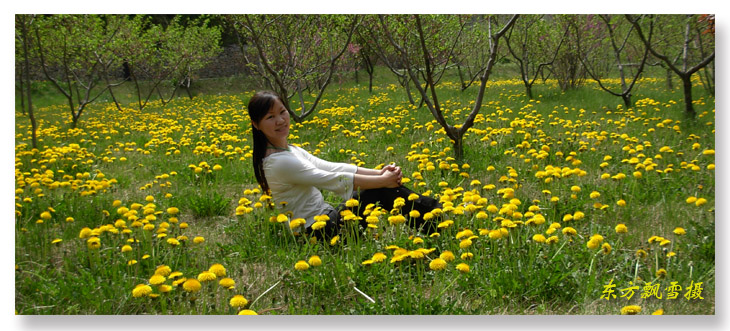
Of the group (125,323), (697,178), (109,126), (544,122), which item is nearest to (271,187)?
(125,323)

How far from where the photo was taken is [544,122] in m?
4.59

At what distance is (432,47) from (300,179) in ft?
13.8

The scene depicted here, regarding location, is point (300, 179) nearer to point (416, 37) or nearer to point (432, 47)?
point (416, 37)

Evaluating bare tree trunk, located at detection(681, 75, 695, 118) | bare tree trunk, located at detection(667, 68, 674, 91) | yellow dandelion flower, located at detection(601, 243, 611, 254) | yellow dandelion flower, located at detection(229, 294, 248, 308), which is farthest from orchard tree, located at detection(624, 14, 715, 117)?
yellow dandelion flower, located at detection(229, 294, 248, 308)

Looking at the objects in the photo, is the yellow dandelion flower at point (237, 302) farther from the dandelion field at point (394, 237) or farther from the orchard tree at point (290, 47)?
the orchard tree at point (290, 47)

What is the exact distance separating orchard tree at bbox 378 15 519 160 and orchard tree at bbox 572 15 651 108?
891 mm

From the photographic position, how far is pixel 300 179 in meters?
2.33

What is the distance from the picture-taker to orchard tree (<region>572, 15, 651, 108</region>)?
→ 4.14m

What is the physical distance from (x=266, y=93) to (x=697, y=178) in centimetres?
242

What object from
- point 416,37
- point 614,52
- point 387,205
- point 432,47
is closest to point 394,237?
point 387,205

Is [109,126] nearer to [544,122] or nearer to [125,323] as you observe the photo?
[125,323]

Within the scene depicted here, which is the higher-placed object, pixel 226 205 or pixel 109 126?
pixel 109 126

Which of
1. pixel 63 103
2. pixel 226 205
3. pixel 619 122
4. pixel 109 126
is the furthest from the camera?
Result: pixel 109 126

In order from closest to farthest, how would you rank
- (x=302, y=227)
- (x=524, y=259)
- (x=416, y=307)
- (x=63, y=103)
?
(x=416, y=307), (x=524, y=259), (x=302, y=227), (x=63, y=103)
